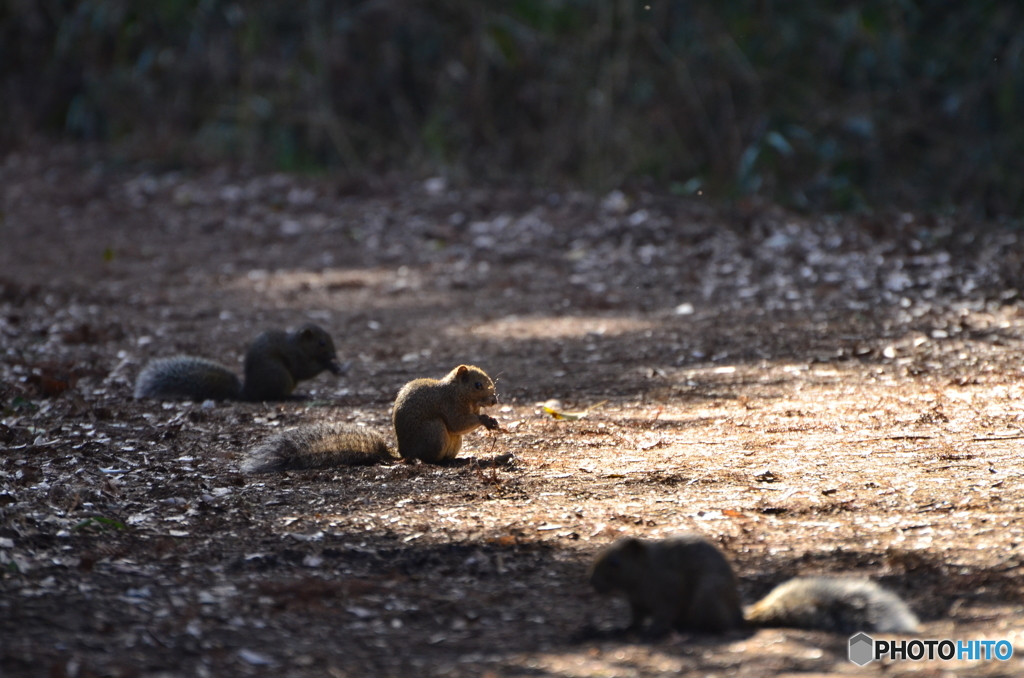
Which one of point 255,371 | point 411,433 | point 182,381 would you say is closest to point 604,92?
point 255,371

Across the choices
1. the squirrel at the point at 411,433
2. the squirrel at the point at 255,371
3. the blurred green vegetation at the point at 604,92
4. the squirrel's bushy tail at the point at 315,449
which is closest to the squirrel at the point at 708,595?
the squirrel at the point at 411,433

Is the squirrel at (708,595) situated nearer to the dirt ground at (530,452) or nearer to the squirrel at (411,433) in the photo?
the dirt ground at (530,452)

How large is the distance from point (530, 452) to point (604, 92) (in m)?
9.27

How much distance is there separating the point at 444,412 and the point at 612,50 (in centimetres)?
978

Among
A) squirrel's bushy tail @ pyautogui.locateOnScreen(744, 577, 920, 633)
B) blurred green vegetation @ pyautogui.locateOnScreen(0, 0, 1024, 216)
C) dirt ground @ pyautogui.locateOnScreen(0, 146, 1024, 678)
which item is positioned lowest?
squirrel's bushy tail @ pyautogui.locateOnScreen(744, 577, 920, 633)

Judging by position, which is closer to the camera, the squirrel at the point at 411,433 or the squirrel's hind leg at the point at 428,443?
the squirrel at the point at 411,433

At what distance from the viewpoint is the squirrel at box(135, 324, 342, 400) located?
19.3ft

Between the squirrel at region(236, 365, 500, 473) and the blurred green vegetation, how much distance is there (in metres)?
8.12

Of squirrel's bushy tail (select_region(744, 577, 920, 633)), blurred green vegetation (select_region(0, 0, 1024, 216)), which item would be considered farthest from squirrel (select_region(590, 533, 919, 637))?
blurred green vegetation (select_region(0, 0, 1024, 216))

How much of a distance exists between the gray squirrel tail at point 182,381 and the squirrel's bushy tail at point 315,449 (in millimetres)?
1335

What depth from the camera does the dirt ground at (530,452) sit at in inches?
121

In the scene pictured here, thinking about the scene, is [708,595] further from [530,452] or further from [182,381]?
[182,381]

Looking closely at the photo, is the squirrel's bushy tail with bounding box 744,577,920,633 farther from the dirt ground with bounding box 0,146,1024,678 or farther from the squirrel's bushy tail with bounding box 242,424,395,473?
the squirrel's bushy tail with bounding box 242,424,395,473

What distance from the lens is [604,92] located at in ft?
44.1
